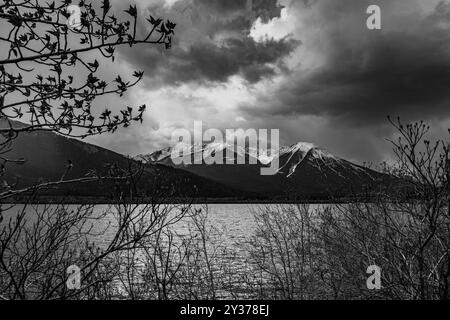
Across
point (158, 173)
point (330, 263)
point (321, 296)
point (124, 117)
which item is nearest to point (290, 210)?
point (330, 263)

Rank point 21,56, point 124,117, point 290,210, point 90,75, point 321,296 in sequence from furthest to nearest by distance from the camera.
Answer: point 290,210
point 321,296
point 124,117
point 90,75
point 21,56

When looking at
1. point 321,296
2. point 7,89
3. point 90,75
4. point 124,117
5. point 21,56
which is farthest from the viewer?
point 321,296

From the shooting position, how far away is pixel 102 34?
11.6 feet

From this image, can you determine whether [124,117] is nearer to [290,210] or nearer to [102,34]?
[102,34]

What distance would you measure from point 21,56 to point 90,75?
1.96ft
